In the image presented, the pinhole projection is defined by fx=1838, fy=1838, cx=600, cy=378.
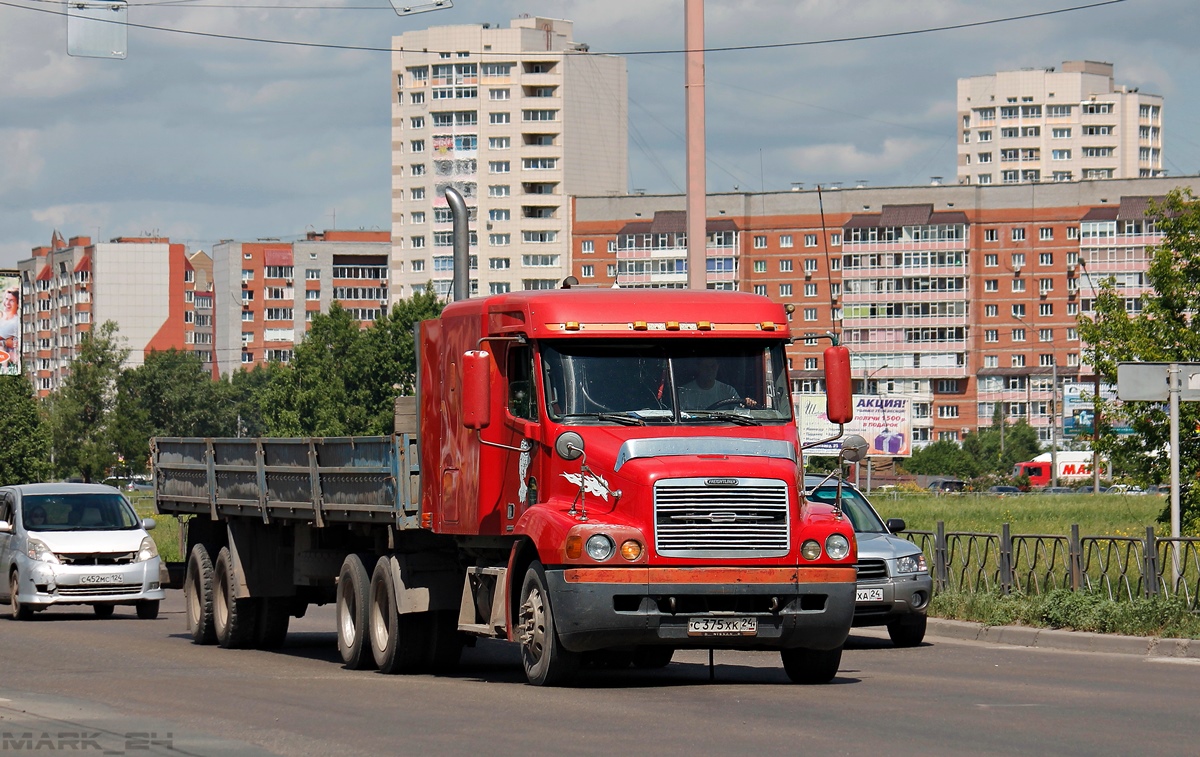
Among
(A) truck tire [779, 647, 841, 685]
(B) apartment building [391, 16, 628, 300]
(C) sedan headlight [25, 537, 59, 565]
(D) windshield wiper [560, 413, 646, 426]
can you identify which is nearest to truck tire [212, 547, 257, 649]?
(C) sedan headlight [25, 537, 59, 565]

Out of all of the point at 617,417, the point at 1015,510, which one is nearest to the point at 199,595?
the point at 617,417

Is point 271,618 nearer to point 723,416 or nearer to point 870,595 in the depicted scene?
point 870,595

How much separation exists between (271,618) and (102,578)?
17.7ft

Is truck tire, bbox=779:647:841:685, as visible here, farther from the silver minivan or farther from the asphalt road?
the silver minivan

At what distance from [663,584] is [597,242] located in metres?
137

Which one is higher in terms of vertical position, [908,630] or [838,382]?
[838,382]

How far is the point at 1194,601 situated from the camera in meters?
→ 18.0

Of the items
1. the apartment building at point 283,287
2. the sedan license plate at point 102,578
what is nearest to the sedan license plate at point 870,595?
the sedan license plate at point 102,578

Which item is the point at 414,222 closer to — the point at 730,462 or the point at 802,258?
the point at 802,258

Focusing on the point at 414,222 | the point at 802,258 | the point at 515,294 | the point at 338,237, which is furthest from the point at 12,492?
the point at 338,237

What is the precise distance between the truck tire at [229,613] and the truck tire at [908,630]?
6.60 metres

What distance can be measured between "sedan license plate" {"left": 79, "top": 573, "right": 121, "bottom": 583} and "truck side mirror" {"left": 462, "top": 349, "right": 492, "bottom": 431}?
11.6 meters

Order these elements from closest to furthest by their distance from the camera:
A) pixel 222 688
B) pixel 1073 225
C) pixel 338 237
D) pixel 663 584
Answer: pixel 663 584
pixel 222 688
pixel 1073 225
pixel 338 237

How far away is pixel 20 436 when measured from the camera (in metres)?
107
